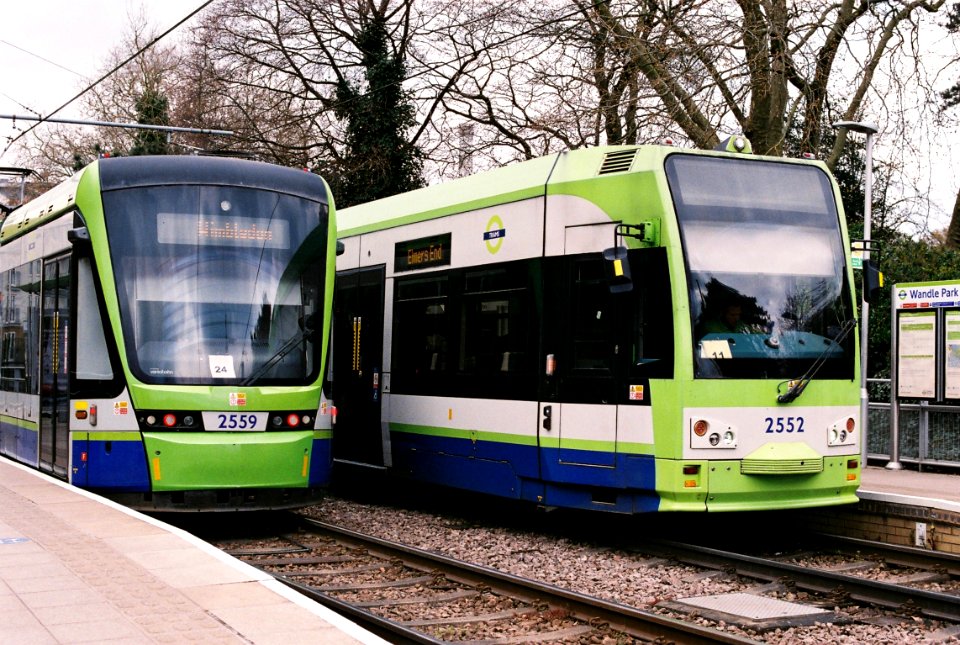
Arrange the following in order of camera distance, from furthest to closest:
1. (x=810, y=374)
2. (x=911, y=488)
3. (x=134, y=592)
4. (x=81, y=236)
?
(x=911, y=488), (x=81, y=236), (x=810, y=374), (x=134, y=592)

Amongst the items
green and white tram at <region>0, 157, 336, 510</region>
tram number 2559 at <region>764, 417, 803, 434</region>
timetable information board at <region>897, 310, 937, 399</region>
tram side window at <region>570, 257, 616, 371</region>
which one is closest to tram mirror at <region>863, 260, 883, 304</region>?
tram number 2559 at <region>764, 417, 803, 434</region>

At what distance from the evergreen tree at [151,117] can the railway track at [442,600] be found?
33.9m

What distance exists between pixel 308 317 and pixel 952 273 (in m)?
15.7

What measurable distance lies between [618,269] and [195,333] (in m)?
3.99

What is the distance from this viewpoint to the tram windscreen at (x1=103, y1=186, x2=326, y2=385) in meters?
11.0

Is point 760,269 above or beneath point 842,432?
above

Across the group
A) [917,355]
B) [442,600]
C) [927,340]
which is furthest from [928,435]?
[442,600]

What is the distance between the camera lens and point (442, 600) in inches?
347

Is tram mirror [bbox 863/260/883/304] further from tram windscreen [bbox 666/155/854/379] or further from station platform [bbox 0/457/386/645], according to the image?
station platform [bbox 0/457/386/645]

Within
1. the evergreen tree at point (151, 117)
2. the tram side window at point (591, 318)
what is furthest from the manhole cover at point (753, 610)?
the evergreen tree at point (151, 117)

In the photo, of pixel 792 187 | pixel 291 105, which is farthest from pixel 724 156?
pixel 291 105

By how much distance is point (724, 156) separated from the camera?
36.3 ft

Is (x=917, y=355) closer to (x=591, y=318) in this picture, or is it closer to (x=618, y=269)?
(x=591, y=318)

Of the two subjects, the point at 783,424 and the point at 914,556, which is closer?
the point at 914,556
